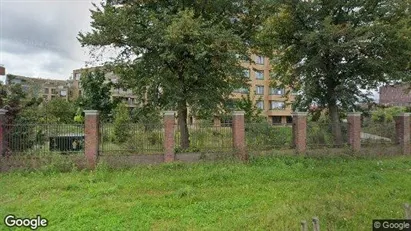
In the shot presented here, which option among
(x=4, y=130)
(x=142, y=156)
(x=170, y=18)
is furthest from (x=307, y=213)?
(x=4, y=130)

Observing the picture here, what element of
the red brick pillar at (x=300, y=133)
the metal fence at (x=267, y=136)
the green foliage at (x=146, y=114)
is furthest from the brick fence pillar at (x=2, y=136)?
the red brick pillar at (x=300, y=133)

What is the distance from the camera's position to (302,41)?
56.3 feet

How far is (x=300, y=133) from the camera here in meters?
15.7

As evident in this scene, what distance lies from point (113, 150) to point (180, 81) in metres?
A: 4.64

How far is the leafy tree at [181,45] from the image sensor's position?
14336 mm

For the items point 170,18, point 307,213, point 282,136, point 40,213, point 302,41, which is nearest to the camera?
point 307,213

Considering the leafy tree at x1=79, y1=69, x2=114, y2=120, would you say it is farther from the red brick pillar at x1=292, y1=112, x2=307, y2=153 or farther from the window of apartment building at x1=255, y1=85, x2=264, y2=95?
the window of apartment building at x1=255, y1=85, x2=264, y2=95

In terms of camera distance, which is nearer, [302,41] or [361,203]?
[361,203]

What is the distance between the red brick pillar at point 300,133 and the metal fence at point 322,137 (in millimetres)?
439

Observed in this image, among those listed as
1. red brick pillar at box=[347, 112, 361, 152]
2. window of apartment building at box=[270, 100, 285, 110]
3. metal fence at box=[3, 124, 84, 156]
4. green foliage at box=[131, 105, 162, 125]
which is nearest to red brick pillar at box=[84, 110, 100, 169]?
metal fence at box=[3, 124, 84, 156]

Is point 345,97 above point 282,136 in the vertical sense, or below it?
above

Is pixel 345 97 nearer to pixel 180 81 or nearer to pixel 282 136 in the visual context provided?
pixel 282 136

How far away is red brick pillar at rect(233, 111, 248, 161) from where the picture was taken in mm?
14664

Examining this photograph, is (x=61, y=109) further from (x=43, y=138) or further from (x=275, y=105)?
(x=275, y=105)
